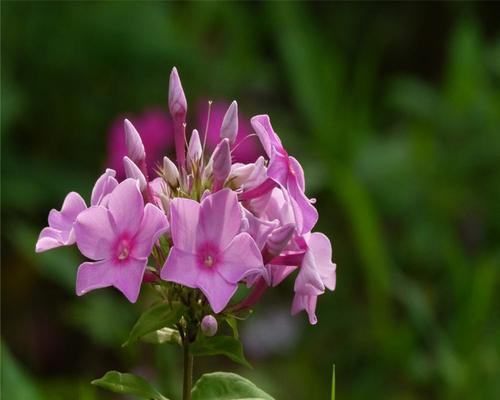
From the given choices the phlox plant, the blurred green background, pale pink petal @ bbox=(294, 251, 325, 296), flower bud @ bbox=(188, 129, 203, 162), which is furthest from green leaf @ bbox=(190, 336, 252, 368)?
the blurred green background

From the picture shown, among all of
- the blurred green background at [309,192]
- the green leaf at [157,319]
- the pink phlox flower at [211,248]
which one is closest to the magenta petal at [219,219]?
the pink phlox flower at [211,248]

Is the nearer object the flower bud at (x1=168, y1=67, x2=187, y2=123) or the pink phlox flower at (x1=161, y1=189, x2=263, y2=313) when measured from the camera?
→ the pink phlox flower at (x1=161, y1=189, x2=263, y2=313)

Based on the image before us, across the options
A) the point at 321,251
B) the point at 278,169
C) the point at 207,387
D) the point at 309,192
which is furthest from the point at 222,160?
the point at 309,192

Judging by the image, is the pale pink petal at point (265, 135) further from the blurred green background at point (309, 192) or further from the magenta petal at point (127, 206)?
the blurred green background at point (309, 192)

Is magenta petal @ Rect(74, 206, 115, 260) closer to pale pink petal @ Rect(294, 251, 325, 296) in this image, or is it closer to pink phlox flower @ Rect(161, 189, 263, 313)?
pink phlox flower @ Rect(161, 189, 263, 313)

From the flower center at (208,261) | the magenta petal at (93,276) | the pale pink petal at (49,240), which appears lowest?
the pale pink petal at (49,240)

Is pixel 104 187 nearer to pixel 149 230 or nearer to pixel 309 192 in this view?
pixel 149 230

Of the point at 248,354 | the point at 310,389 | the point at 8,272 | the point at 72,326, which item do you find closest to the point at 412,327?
the point at 310,389
